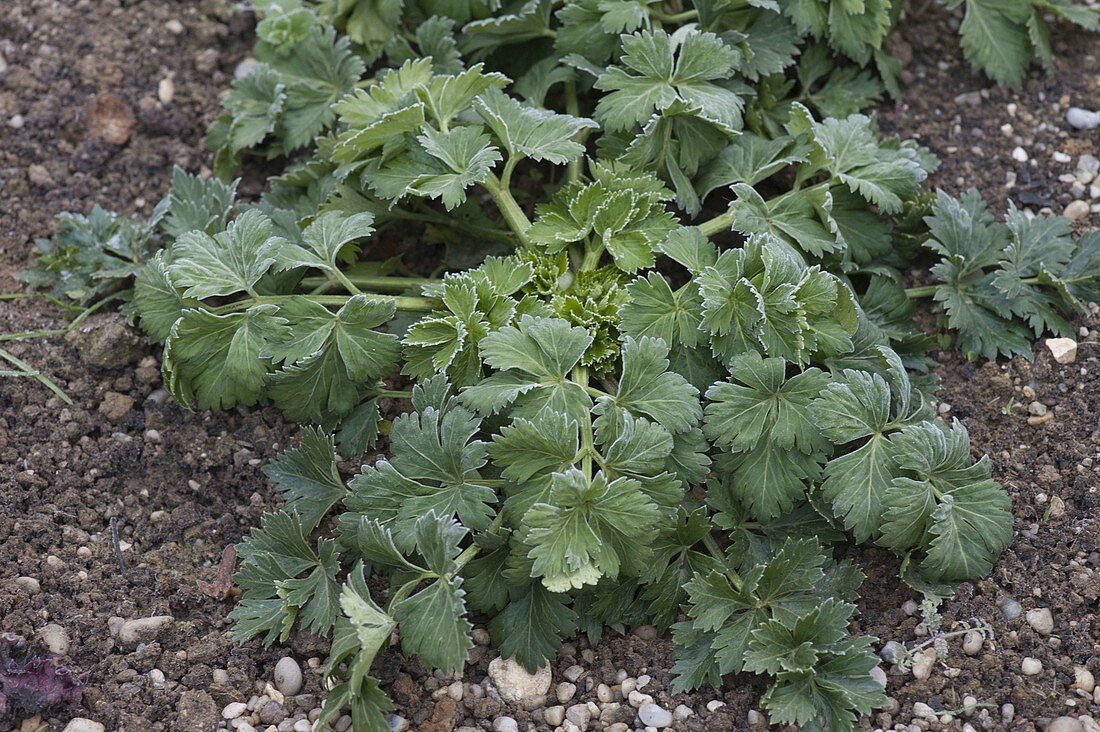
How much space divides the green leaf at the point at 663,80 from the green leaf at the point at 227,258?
40.7 inches

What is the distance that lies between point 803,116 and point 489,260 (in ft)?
3.46

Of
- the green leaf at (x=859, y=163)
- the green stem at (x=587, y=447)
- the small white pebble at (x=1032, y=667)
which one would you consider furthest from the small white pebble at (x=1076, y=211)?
the green stem at (x=587, y=447)

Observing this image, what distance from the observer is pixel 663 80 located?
3180 mm

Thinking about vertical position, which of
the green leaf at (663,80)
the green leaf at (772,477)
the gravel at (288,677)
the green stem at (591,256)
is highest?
the green leaf at (663,80)

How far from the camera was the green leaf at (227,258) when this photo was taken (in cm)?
291

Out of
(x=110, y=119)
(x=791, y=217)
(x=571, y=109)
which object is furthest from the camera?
(x=110, y=119)

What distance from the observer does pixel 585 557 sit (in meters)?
2.47

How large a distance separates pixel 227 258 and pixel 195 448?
1.94 feet

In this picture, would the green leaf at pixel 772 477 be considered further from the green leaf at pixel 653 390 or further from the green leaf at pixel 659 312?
the green leaf at pixel 659 312

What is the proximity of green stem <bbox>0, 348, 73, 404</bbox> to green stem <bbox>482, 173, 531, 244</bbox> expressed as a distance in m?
1.40

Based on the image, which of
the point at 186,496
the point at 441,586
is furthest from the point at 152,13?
the point at 441,586

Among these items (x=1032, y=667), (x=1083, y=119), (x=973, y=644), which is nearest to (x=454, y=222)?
(x=973, y=644)

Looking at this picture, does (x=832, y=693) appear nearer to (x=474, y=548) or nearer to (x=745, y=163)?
(x=474, y=548)

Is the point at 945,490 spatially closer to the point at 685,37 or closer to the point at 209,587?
the point at 685,37
